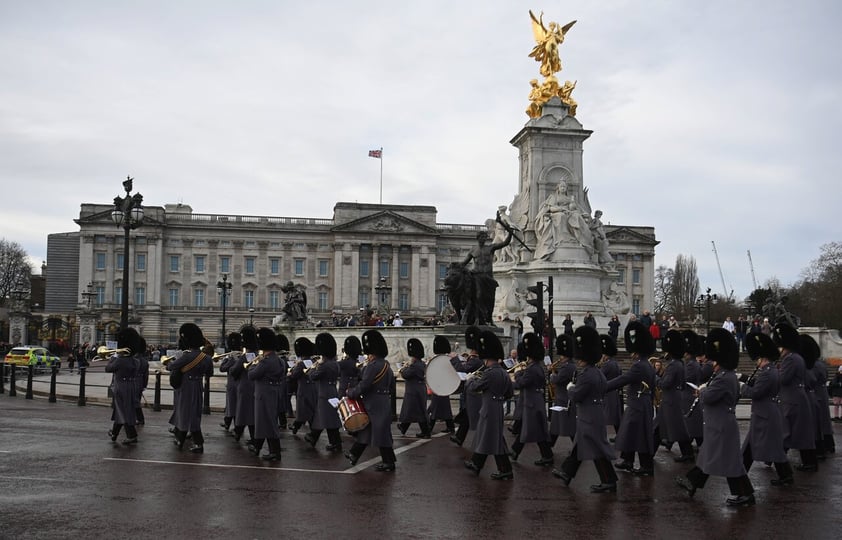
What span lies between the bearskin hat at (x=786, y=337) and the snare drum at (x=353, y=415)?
5935 millimetres

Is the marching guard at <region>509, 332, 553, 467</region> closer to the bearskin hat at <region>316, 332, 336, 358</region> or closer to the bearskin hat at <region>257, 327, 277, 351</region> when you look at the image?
the bearskin hat at <region>316, 332, 336, 358</region>

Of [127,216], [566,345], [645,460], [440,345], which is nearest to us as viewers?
[645,460]

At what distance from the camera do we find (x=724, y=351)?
10.6 m

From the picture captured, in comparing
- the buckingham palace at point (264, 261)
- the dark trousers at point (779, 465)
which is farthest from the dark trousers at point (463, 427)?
the buckingham palace at point (264, 261)

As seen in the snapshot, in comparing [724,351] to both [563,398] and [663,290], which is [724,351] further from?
[663,290]

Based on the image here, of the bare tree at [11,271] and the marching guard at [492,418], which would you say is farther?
the bare tree at [11,271]

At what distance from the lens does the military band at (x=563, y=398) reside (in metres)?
11.0

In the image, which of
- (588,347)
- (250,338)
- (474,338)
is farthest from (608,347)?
(250,338)

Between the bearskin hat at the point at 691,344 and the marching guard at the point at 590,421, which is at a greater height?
the bearskin hat at the point at 691,344

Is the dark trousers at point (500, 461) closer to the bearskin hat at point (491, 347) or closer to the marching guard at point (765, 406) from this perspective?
the bearskin hat at point (491, 347)

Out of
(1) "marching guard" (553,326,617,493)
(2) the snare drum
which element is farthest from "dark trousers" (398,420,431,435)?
(1) "marching guard" (553,326,617,493)

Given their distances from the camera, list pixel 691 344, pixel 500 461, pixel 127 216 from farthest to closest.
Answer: pixel 127 216
pixel 691 344
pixel 500 461

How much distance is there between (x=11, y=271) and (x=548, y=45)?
264 ft

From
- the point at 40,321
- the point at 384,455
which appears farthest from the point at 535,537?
the point at 40,321
